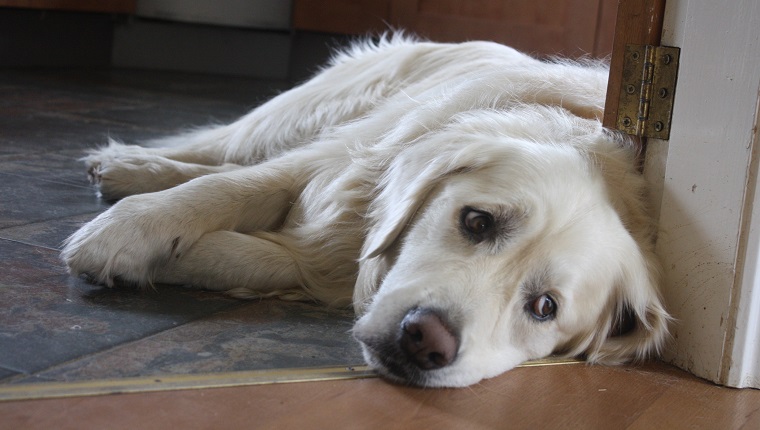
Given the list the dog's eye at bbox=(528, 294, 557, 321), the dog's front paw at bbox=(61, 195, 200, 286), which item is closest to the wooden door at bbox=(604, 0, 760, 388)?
the dog's eye at bbox=(528, 294, 557, 321)

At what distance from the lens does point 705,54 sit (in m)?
1.96

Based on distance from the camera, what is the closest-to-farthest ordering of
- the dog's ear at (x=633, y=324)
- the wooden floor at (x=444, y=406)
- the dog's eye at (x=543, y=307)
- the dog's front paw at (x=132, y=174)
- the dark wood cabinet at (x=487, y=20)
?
the wooden floor at (x=444, y=406) < the dog's eye at (x=543, y=307) < the dog's ear at (x=633, y=324) < the dog's front paw at (x=132, y=174) < the dark wood cabinet at (x=487, y=20)

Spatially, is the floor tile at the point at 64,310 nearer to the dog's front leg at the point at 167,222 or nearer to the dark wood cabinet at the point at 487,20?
the dog's front leg at the point at 167,222

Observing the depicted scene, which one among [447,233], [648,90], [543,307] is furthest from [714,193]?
[447,233]

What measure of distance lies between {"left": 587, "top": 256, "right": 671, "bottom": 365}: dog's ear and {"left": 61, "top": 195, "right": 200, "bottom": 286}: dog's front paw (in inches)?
39.0

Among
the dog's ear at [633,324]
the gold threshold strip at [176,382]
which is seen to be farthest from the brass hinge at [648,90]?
the gold threshold strip at [176,382]

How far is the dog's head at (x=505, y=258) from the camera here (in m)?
1.74

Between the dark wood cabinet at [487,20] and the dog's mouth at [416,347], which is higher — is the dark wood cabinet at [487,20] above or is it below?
above

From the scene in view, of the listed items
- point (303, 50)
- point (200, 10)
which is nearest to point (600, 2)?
point (303, 50)

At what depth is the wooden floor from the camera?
1418mm

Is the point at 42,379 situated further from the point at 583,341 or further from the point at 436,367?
the point at 583,341

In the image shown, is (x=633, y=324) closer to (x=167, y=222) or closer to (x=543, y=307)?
A: (x=543, y=307)

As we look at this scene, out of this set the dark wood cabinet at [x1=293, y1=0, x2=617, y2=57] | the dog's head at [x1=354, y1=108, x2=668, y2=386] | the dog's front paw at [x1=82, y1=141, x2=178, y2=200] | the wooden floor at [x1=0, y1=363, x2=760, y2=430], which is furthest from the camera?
the dark wood cabinet at [x1=293, y1=0, x2=617, y2=57]

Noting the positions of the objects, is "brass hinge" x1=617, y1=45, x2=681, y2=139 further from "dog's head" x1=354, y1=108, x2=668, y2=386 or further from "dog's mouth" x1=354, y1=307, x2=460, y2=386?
"dog's mouth" x1=354, y1=307, x2=460, y2=386
